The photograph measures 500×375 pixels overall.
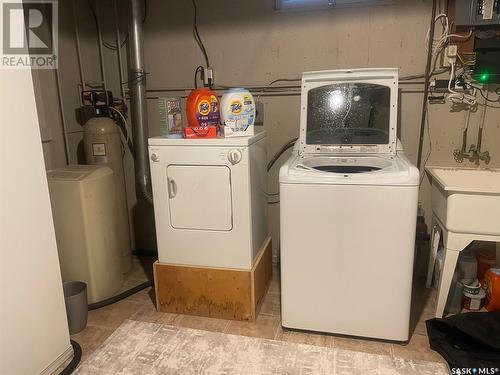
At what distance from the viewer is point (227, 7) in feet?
8.09

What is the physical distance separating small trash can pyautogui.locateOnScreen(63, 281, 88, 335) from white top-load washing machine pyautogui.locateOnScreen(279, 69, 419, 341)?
1.09 m

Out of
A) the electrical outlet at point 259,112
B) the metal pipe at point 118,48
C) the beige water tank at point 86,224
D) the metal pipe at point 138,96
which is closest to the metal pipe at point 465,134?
the electrical outlet at point 259,112

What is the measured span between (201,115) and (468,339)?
5.69ft

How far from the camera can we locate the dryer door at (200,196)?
194 centimetres

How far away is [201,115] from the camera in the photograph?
2.00m

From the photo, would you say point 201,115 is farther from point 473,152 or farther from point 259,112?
point 473,152

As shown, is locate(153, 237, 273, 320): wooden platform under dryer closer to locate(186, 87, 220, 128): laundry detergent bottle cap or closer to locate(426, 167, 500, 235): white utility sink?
locate(186, 87, 220, 128): laundry detergent bottle cap

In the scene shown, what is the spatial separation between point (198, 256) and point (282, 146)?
0.98 metres

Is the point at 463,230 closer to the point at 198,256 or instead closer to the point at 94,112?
the point at 198,256

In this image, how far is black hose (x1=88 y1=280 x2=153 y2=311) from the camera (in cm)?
225

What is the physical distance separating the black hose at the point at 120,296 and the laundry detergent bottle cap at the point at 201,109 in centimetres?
116

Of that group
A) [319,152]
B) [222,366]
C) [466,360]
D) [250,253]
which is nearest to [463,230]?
[466,360]

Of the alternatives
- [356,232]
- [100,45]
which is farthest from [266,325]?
[100,45]

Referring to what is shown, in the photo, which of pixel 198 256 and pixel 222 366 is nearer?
pixel 222 366
